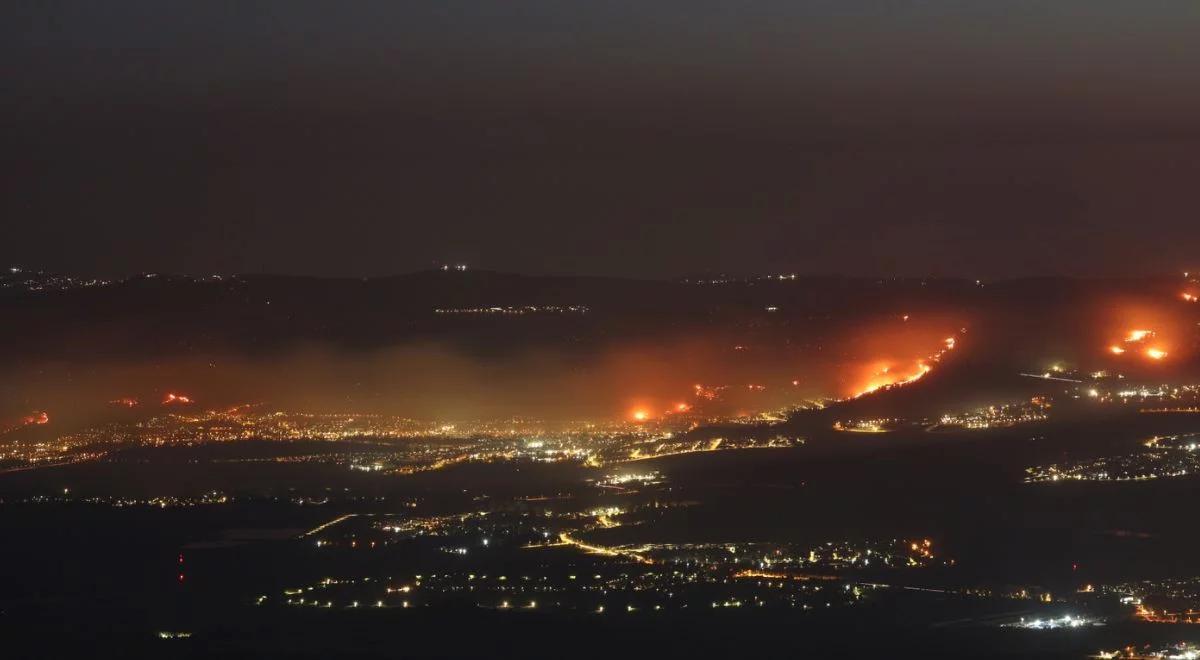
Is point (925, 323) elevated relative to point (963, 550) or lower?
elevated

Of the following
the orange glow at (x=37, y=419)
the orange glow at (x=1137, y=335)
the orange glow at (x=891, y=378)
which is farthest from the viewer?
the orange glow at (x=1137, y=335)

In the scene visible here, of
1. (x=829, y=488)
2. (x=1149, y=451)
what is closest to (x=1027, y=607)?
(x=829, y=488)

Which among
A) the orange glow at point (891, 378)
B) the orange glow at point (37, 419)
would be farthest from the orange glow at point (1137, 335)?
the orange glow at point (37, 419)

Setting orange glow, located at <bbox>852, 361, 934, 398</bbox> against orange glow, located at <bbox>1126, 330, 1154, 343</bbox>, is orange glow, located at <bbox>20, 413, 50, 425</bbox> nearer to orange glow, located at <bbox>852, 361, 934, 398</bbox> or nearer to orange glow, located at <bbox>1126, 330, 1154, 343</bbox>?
orange glow, located at <bbox>852, 361, 934, 398</bbox>

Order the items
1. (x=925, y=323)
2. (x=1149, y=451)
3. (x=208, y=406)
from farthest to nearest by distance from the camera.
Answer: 1. (x=925, y=323)
2. (x=208, y=406)
3. (x=1149, y=451)

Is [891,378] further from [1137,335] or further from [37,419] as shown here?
[37,419]

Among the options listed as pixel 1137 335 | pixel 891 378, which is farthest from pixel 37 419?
pixel 1137 335

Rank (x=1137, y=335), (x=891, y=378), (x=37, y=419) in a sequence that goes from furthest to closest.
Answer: (x=1137, y=335), (x=891, y=378), (x=37, y=419)

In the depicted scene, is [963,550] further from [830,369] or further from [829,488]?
[830,369]

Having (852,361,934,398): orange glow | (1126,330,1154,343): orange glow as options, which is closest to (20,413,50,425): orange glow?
(852,361,934,398): orange glow

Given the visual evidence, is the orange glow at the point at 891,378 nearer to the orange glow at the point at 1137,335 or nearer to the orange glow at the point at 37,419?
the orange glow at the point at 1137,335

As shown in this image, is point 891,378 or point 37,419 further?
point 891,378
